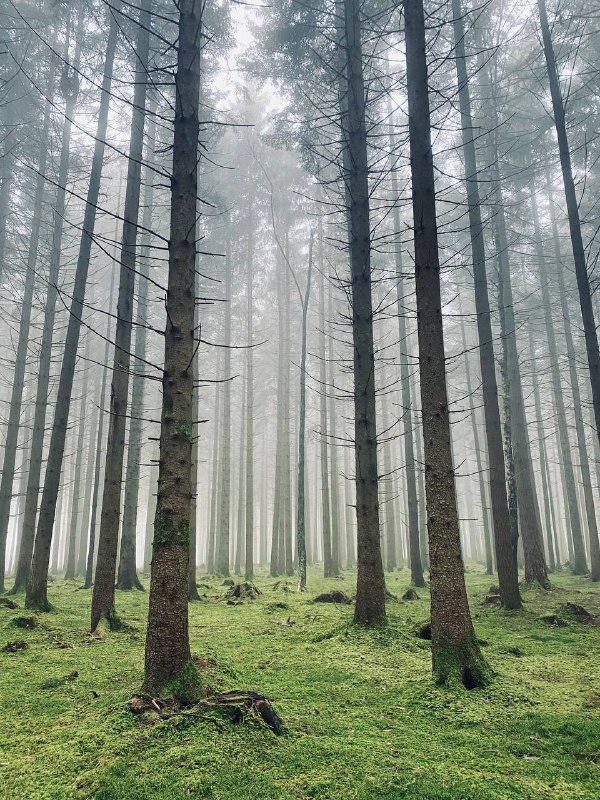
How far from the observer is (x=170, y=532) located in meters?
3.72

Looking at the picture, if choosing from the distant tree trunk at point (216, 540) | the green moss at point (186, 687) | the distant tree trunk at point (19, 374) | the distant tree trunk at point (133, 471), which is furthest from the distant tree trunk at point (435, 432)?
the distant tree trunk at point (216, 540)

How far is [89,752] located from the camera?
2.82m

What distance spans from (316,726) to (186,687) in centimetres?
101

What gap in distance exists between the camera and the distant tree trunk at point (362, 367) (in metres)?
6.73

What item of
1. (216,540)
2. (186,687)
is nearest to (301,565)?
(186,687)

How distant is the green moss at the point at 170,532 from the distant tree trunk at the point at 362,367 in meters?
3.45

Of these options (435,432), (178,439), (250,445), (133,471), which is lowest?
(178,439)

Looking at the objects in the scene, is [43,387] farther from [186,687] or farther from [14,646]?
[186,687]

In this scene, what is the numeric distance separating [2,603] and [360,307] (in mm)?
8440

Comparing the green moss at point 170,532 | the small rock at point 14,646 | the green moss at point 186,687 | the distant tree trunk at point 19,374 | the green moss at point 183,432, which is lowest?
the small rock at point 14,646

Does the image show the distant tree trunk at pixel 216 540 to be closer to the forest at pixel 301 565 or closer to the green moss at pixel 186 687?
the forest at pixel 301 565

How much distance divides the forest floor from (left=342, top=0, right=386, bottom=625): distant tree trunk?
67 centimetres

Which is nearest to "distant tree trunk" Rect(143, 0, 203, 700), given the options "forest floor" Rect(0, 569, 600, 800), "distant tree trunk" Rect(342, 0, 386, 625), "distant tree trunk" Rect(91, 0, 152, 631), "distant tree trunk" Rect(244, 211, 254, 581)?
"forest floor" Rect(0, 569, 600, 800)

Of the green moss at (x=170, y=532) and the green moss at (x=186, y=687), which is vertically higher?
the green moss at (x=170, y=532)
